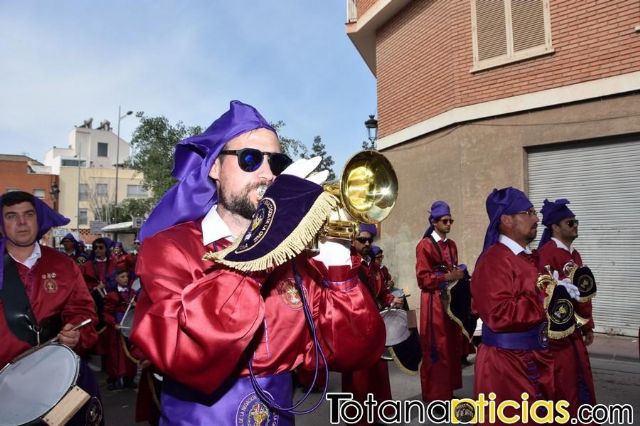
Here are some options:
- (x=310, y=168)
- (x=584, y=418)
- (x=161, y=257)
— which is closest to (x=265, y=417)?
(x=161, y=257)

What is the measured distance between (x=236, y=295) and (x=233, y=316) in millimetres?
86

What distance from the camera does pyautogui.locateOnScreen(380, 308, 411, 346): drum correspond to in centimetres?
439

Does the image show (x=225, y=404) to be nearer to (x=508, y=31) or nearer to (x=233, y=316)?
(x=233, y=316)

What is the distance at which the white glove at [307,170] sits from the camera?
7.00 feet

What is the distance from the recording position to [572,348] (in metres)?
4.21

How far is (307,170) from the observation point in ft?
7.10

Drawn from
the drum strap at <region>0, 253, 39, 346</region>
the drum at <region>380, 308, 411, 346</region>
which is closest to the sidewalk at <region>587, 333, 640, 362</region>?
the drum at <region>380, 308, 411, 346</region>

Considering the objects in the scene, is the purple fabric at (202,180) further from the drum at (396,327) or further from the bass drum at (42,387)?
the drum at (396,327)

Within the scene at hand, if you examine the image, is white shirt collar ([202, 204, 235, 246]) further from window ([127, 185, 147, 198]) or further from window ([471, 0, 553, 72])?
window ([127, 185, 147, 198])

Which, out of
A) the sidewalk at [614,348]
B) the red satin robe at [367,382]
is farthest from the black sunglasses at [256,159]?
the sidewalk at [614,348]

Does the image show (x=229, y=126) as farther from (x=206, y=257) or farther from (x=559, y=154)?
(x=559, y=154)

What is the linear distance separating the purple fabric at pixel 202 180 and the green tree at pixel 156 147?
25.5 meters

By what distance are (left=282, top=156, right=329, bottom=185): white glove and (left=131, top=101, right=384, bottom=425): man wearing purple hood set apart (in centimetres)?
3

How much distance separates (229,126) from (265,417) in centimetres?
133
